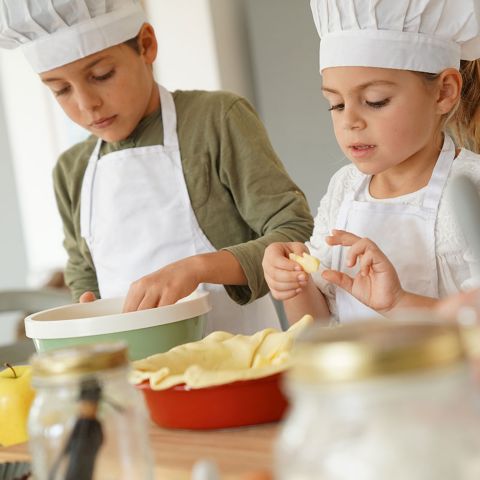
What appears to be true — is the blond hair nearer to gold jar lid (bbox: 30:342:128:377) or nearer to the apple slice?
the apple slice

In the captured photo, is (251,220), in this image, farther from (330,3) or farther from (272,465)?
(272,465)

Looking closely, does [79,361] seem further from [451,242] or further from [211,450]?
[451,242]

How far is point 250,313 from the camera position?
149 centimetres

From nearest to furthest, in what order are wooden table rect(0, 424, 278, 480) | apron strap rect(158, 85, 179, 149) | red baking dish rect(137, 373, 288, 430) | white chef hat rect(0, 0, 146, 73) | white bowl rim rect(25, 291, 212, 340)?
wooden table rect(0, 424, 278, 480), red baking dish rect(137, 373, 288, 430), white bowl rim rect(25, 291, 212, 340), white chef hat rect(0, 0, 146, 73), apron strap rect(158, 85, 179, 149)

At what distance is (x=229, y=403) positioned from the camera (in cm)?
72

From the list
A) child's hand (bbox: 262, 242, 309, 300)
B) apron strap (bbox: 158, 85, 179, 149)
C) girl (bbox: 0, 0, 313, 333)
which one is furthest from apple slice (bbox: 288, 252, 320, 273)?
apron strap (bbox: 158, 85, 179, 149)

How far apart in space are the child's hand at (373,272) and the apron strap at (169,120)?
527mm

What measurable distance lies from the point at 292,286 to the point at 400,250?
0.59ft

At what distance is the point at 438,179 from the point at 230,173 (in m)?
0.42

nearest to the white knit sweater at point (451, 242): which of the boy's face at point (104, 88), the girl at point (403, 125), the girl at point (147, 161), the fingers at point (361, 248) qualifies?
the girl at point (403, 125)

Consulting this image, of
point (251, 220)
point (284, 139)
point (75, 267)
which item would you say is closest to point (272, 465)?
point (251, 220)

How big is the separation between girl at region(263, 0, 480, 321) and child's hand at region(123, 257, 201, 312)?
127 millimetres

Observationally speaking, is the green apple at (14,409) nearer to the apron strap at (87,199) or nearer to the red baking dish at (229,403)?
the red baking dish at (229,403)

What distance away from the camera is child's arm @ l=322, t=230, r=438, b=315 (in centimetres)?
103
